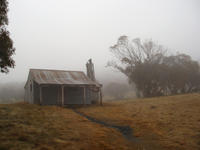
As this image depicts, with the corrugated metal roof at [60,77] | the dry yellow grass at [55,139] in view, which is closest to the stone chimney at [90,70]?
the corrugated metal roof at [60,77]

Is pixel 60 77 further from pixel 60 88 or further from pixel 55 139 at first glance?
pixel 55 139

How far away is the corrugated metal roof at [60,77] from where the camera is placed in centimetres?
1823

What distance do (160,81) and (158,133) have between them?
25802 millimetres

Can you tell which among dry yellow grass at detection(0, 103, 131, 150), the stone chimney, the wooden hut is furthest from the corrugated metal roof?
dry yellow grass at detection(0, 103, 131, 150)

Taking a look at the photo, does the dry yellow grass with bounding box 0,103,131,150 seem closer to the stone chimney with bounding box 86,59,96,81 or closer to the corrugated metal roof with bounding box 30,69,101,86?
the corrugated metal roof with bounding box 30,69,101,86

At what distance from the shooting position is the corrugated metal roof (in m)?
18.2

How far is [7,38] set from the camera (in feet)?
27.1

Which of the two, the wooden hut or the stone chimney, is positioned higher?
the stone chimney

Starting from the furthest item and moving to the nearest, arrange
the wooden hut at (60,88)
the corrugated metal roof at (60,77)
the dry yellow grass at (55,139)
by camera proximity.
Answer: the corrugated metal roof at (60,77) < the wooden hut at (60,88) < the dry yellow grass at (55,139)

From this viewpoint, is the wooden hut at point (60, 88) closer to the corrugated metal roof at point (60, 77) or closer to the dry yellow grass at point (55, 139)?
the corrugated metal roof at point (60, 77)

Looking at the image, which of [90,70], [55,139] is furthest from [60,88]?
→ [55,139]

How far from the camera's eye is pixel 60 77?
805 inches

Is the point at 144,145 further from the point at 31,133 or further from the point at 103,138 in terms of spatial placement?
the point at 31,133

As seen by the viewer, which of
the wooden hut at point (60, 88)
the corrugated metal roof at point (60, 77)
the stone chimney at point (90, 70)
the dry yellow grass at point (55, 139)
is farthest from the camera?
the stone chimney at point (90, 70)
